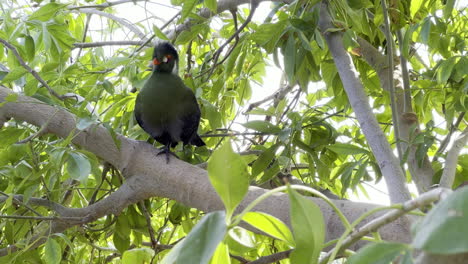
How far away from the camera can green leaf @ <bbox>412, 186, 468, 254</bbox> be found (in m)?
0.29

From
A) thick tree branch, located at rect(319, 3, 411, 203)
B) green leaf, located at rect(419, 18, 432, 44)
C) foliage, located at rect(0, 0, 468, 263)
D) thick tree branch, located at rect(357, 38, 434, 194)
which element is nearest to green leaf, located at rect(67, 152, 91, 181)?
foliage, located at rect(0, 0, 468, 263)

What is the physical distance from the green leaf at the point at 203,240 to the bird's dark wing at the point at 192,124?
1459 millimetres

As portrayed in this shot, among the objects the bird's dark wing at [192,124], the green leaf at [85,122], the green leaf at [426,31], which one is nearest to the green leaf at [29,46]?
the green leaf at [85,122]

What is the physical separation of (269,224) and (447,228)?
0.22 metres

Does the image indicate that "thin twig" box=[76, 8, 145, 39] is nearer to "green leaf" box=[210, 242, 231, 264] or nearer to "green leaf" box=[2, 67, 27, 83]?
"green leaf" box=[2, 67, 27, 83]

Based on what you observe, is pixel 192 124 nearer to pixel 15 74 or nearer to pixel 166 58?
pixel 166 58

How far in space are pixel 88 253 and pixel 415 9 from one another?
4.47ft

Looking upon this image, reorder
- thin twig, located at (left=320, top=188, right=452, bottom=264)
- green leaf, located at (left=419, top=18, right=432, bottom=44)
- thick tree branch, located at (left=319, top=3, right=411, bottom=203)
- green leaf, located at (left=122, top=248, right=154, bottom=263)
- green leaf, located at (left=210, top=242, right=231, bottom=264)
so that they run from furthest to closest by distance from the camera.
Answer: green leaf, located at (left=419, top=18, right=432, bottom=44) → thick tree branch, located at (left=319, top=3, right=411, bottom=203) → green leaf, located at (left=122, top=248, right=154, bottom=263) → green leaf, located at (left=210, top=242, right=231, bottom=264) → thin twig, located at (left=320, top=188, right=452, bottom=264)

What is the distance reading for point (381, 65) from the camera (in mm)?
1543

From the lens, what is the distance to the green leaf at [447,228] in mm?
292

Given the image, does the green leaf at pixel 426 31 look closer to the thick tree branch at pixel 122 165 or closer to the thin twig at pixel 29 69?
the thick tree branch at pixel 122 165

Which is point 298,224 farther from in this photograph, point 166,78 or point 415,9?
point 166,78

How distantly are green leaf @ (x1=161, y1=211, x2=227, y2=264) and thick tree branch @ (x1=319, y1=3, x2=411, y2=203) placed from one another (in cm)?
58

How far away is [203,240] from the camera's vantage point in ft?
1.38
